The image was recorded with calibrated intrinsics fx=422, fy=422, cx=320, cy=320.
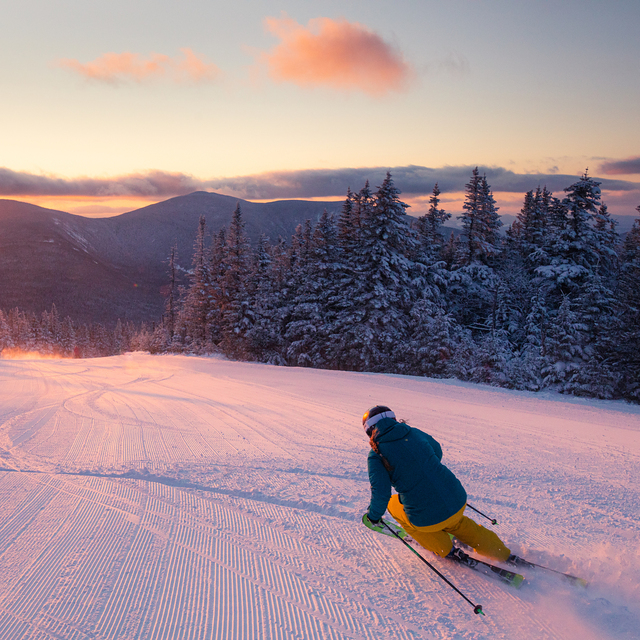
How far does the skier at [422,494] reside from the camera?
350 cm

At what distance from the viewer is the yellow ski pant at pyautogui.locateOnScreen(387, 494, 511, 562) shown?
11.6 ft

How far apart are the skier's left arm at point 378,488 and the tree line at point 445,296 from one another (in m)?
14.9

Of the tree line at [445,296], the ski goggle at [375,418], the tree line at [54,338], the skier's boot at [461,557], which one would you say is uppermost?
the ski goggle at [375,418]

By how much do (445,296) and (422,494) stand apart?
95.9 ft

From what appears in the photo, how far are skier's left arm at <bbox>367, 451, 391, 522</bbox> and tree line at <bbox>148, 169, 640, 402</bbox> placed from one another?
588 inches

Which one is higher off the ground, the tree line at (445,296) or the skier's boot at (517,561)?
the skier's boot at (517,561)

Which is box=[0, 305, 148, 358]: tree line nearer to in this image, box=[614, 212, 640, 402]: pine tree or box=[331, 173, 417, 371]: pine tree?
box=[331, 173, 417, 371]: pine tree

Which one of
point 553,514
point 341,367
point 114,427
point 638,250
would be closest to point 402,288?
point 341,367

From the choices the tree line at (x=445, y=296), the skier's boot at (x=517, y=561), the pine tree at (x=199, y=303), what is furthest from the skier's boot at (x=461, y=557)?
the pine tree at (x=199, y=303)

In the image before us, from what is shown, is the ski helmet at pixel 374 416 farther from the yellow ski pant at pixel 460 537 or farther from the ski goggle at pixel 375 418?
the yellow ski pant at pixel 460 537

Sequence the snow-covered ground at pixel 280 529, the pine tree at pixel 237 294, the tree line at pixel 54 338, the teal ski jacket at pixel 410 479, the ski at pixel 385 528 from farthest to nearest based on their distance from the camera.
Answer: the tree line at pixel 54 338 → the pine tree at pixel 237 294 → the ski at pixel 385 528 → the teal ski jacket at pixel 410 479 → the snow-covered ground at pixel 280 529

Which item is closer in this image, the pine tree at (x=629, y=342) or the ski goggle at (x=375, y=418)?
the ski goggle at (x=375, y=418)

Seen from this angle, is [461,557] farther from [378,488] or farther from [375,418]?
[375,418]

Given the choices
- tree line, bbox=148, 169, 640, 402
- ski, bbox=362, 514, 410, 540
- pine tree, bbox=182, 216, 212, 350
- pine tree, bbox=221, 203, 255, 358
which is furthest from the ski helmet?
pine tree, bbox=182, 216, 212, 350
